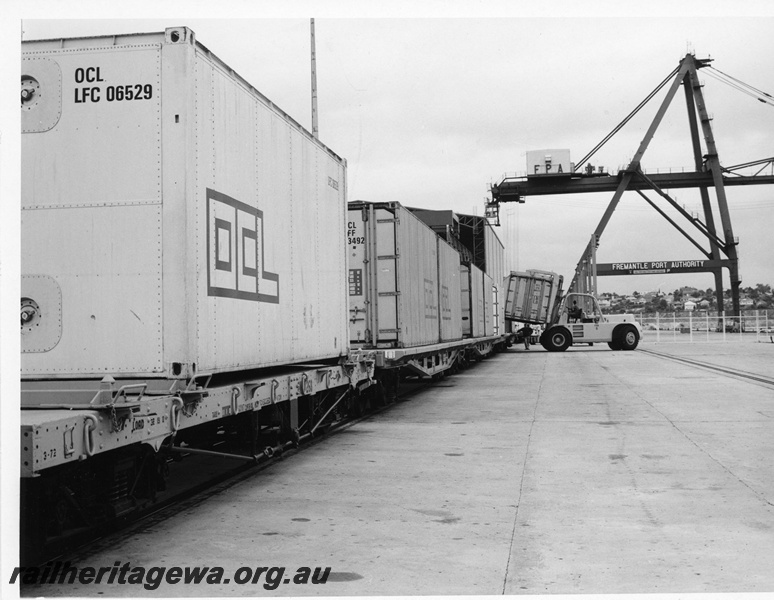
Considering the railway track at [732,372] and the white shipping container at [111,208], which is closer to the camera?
the white shipping container at [111,208]

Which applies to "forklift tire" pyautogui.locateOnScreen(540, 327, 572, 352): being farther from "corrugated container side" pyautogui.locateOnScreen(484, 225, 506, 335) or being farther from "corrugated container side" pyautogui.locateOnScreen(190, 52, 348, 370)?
"corrugated container side" pyautogui.locateOnScreen(190, 52, 348, 370)

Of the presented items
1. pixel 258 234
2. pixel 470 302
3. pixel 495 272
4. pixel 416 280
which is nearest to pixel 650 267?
pixel 495 272

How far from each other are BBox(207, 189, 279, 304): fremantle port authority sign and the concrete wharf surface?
181 centimetres

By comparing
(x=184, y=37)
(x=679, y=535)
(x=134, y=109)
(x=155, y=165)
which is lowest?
(x=679, y=535)

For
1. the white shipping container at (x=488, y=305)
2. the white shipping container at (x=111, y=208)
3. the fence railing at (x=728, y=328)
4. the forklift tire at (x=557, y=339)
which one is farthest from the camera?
the fence railing at (x=728, y=328)

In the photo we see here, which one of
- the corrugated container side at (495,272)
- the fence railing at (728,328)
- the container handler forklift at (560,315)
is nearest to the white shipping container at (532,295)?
the container handler forklift at (560,315)

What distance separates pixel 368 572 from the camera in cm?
480

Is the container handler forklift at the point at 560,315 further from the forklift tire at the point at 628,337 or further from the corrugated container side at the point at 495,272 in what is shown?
the corrugated container side at the point at 495,272

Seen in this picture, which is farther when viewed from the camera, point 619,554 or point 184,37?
point 184,37

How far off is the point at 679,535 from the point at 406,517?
1.99 m

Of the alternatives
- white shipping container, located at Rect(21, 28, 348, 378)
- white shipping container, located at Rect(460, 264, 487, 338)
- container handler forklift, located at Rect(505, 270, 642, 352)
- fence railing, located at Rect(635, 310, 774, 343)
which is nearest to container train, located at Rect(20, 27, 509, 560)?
white shipping container, located at Rect(21, 28, 348, 378)

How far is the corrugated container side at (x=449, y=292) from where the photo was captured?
59.5ft

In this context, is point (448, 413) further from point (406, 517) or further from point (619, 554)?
point (619, 554)

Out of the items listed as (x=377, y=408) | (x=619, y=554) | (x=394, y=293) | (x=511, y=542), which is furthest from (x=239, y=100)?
(x=377, y=408)
